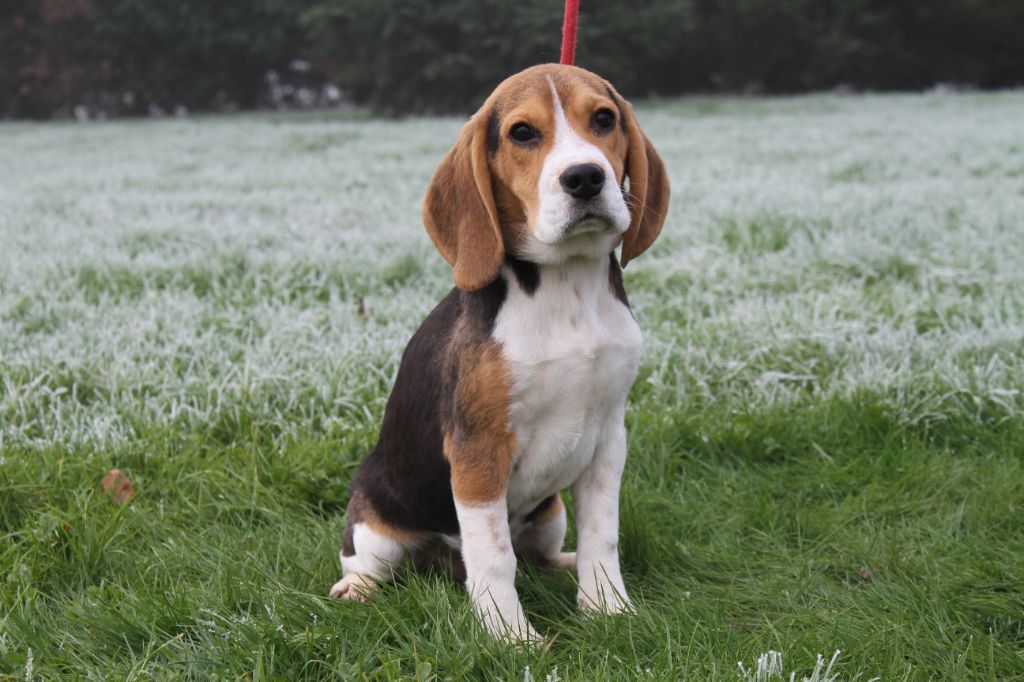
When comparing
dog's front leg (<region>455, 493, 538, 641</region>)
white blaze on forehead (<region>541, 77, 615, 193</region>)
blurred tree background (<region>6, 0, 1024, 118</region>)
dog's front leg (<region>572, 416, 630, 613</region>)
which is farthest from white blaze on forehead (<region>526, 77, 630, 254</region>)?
blurred tree background (<region>6, 0, 1024, 118</region>)

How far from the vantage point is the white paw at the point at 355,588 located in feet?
9.09

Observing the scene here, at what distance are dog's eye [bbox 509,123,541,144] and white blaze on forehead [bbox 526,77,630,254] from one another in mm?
56

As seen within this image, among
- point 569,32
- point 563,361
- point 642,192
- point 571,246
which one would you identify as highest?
point 569,32

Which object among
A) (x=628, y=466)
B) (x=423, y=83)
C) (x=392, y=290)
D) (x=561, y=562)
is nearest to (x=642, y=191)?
(x=561, y=562)

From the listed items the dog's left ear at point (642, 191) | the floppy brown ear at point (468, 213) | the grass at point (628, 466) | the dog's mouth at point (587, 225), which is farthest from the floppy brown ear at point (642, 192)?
the grass at point (628, 466)

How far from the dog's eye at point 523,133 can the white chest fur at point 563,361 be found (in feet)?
1.12

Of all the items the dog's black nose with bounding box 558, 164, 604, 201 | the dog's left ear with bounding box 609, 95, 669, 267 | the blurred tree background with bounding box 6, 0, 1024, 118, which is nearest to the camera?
the dog's black nose with bounding box 558, 164, 604, 201

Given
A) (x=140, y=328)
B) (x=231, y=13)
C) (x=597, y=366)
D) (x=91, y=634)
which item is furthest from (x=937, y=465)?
(x=231, y=13)

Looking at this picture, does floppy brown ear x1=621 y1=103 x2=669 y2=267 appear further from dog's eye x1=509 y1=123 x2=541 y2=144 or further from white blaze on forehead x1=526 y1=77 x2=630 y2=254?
dog's eye x1=509 y1=123 x2=541 y2=144

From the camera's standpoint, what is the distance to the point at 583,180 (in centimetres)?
230

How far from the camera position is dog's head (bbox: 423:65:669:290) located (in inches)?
92.4

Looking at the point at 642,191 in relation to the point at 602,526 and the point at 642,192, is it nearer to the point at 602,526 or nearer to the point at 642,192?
the point at 642,192

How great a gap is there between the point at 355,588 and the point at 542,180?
1329mm

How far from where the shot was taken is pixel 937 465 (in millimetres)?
3539
